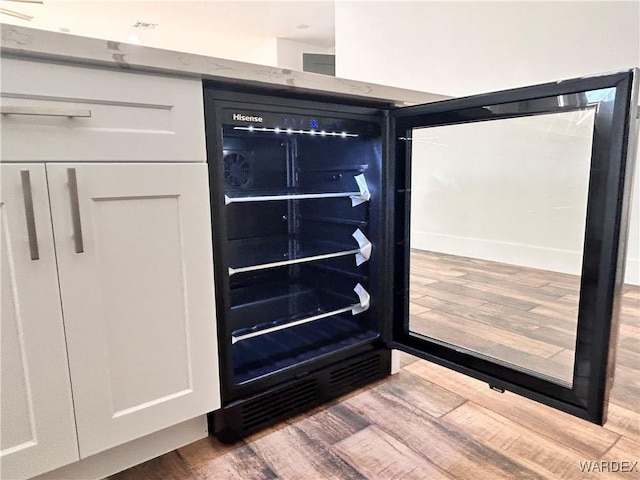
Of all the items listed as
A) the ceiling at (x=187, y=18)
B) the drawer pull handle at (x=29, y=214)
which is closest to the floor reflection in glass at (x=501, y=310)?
the drawer pull handle at (x=29, y=214)

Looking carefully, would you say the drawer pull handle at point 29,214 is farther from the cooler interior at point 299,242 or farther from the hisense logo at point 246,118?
the cooler interior at point 299,242

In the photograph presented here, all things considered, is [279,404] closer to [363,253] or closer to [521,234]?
[363,253]

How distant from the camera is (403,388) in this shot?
146cm

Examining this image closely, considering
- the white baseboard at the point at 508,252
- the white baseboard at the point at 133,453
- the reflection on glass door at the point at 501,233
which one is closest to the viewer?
the white baseboard at the point at 133,453

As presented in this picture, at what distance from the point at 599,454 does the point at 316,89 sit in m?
1.29

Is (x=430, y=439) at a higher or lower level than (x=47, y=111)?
lower

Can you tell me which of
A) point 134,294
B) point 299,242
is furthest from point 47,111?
point 299,242

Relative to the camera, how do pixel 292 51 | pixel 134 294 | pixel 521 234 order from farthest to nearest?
pixel 292 51 < pixel 521 234 < pixel 134 294

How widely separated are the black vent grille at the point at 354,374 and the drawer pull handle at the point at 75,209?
0.87 m

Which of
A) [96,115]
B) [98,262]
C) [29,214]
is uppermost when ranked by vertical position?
[96,115]

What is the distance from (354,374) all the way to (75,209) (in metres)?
1.03

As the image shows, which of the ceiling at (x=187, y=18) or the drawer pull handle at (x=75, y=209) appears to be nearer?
the drawer pull handle at (x=75, y=209)

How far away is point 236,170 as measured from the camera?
5.10ft

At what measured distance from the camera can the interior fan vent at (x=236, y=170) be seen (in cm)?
153
